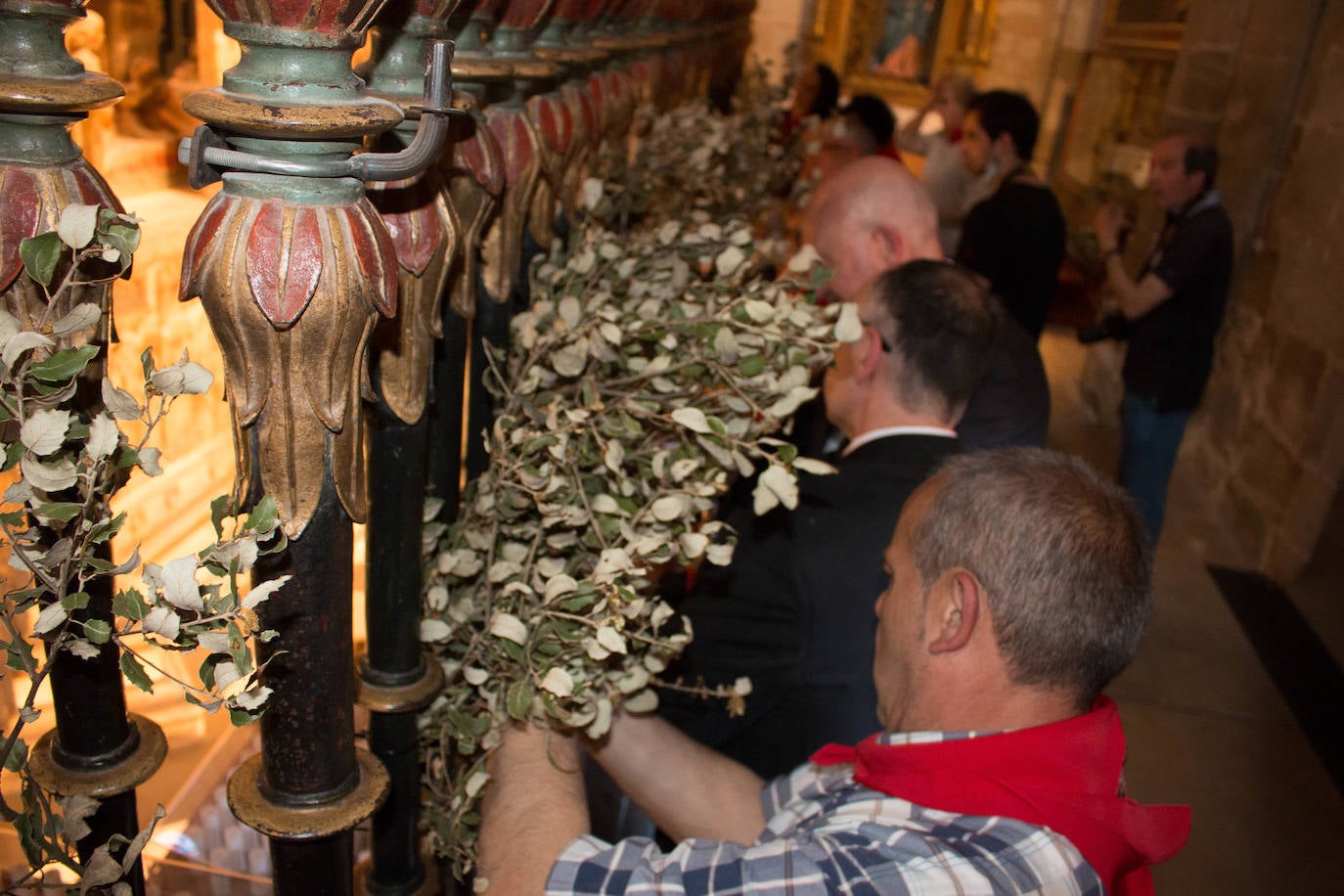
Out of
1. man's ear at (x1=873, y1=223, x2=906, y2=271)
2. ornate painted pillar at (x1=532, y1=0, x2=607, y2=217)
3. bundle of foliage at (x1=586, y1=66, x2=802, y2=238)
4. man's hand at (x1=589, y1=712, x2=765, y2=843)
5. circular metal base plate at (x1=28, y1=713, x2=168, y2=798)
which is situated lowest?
man's hand at (x1=589, y1=712, x2=765, y2=843)

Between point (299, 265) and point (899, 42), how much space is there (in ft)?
44.3

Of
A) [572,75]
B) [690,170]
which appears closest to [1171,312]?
[690,170]

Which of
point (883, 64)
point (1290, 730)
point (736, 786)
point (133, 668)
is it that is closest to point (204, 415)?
point (736, 786)

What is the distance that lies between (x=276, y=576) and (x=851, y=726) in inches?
49.3

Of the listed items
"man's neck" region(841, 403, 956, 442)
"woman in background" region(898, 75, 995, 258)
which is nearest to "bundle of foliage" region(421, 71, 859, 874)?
"man's neck" region(841, 403, 956, 442)

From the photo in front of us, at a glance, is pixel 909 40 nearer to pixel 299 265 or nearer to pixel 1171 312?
pixel 1171 312

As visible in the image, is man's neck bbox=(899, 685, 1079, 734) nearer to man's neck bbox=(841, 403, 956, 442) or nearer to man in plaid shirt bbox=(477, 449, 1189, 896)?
man in plaid shirt bbox=(477, 449, 1189, 896)

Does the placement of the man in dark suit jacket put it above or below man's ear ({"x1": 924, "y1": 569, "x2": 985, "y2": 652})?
below

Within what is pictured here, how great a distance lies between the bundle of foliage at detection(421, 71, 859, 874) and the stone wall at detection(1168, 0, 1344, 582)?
3829 millimetres

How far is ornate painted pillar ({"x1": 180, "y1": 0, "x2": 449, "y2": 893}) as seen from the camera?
63 cm

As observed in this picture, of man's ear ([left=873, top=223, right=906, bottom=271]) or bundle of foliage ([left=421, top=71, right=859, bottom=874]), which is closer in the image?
bundle of foliage ([left=421, top=71, right=859, bottom=874])

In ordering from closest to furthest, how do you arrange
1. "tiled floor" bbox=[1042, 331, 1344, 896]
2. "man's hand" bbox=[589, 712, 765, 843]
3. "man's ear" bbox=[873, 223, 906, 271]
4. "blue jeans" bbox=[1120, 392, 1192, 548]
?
"man's hand" bbox=[589, 712, 765, 843]
"man's ear" bbox=[873, 223, 906, 271]
"tiled floor" bbox=[1042, 331, 1344, 896]
"blue jeans" bbox=[1120, 392, 1192, 548]

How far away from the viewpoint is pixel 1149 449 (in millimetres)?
4375

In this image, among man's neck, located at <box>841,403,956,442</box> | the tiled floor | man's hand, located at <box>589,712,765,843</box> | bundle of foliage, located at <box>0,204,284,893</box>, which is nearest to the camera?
bundle of foliage, located at <box>0,204,284,893</box>
